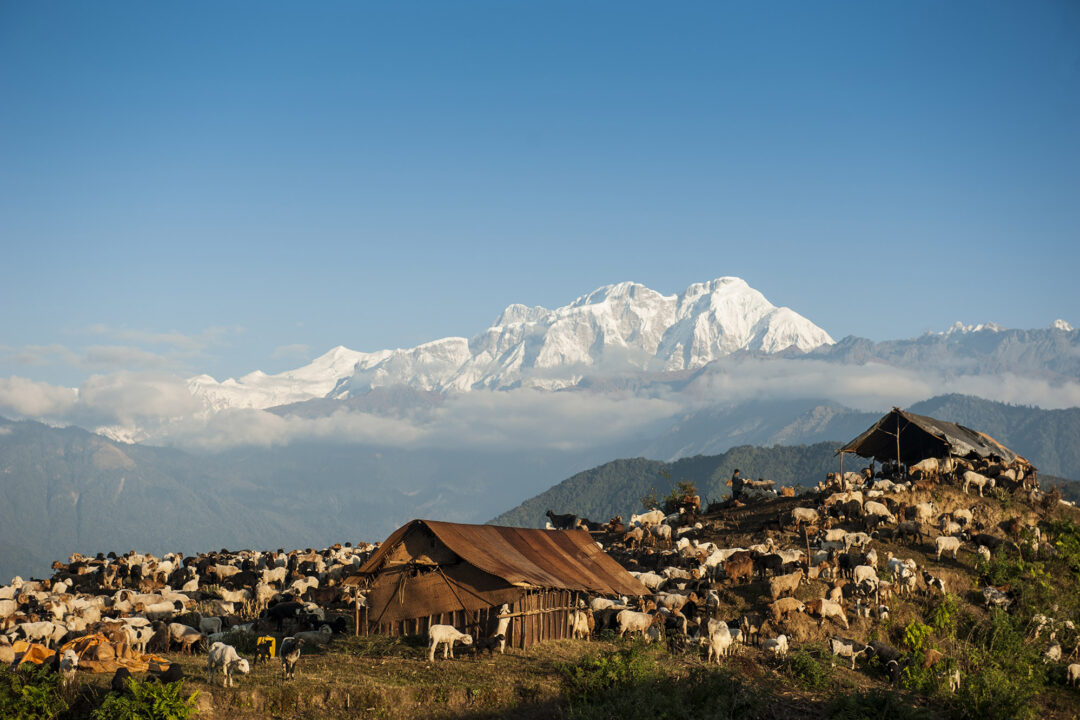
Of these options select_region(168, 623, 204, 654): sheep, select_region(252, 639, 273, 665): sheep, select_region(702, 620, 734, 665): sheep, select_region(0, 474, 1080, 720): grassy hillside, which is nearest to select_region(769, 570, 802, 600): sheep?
select_region(0, 474, 1080, 720): grassy hillside

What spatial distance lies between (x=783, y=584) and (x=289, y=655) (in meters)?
18.8

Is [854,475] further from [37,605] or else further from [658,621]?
[37,605]

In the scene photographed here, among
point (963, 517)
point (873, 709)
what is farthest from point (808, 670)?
point (963, 517)

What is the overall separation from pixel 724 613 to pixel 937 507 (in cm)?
2023

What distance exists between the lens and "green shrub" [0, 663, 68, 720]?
2475cm

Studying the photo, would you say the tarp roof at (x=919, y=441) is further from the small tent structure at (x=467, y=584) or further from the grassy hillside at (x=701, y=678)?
the small tent structure at (x=467, y=584)

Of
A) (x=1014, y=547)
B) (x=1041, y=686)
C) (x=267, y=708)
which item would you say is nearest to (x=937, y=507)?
(x=1014, y=547)

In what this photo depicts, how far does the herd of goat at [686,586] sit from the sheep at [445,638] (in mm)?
60

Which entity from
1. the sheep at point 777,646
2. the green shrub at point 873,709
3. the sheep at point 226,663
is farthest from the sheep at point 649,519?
the sheep at point 226,663

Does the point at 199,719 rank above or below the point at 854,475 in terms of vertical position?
below

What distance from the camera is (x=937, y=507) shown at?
51.0 metres

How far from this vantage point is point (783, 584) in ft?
124

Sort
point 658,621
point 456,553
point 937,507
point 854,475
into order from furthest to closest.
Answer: point 854,475, point 937,507, point 658,621, point 456,553

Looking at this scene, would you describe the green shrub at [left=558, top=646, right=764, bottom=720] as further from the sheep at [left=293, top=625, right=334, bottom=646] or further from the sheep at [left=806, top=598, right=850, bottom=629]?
the sheep at [left=293, top=625, right=334, bottom=646]
